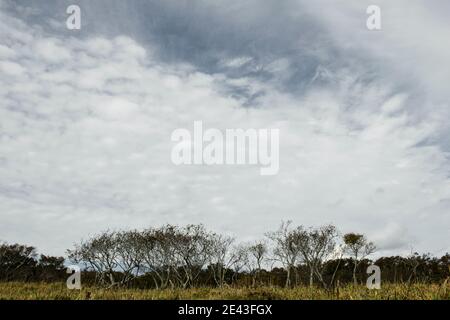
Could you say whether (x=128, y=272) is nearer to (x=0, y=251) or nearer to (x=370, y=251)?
(x=0, y=251)

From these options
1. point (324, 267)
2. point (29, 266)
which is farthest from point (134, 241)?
point (324, 267)

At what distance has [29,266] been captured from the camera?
7056 cm

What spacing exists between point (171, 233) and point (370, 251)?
3749 centimetres


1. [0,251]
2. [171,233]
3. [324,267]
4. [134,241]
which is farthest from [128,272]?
[324,267]
